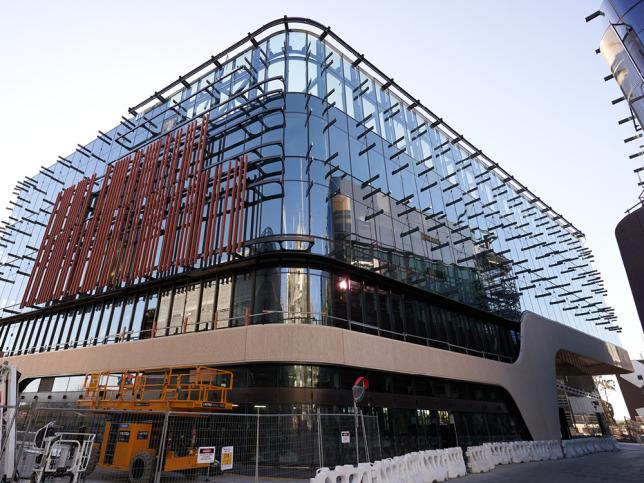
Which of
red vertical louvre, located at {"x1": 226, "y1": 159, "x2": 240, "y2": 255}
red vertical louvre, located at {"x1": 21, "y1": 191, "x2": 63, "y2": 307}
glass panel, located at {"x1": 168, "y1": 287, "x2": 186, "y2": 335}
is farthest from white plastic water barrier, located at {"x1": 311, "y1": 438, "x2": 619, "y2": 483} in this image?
red vertical louvre, located at {"x1": 21, "y1": 191, "x2": 63, "y2": 307}

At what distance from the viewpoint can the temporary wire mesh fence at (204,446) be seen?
1223 cm

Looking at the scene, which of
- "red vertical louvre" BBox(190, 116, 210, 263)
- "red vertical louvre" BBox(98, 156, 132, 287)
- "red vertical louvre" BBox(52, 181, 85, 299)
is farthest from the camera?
"red vertical louvre" BBox(52, 181, 85, 299)

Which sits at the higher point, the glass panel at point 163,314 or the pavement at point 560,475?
the glass panel at point 163,314

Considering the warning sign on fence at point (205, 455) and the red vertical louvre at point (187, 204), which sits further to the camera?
the red vertical louvre at point (187, 204)

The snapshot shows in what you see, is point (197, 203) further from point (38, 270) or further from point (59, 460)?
point (38, 270)

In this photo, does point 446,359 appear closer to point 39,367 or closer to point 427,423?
point 427,423

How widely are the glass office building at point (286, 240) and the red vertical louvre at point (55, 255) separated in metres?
0.16

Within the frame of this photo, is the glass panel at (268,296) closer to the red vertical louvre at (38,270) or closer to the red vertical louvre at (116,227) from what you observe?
the red vertical louvre at (116,227)

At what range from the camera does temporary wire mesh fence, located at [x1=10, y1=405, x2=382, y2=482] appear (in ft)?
40.1

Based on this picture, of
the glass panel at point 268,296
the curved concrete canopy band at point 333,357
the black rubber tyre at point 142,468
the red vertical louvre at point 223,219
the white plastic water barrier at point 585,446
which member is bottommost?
the white plastic water barrier at point 585,446

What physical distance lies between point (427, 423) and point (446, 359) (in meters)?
3.91

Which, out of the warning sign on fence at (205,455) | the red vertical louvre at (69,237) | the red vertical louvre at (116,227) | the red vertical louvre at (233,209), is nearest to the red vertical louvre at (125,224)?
the red vertical louvre at (116,227)

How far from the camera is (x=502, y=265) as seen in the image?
36031 millimetres

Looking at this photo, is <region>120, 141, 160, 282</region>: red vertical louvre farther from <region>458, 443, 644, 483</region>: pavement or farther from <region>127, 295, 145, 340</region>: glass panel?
<region>458, 443, 644, 483</region>: pavement
